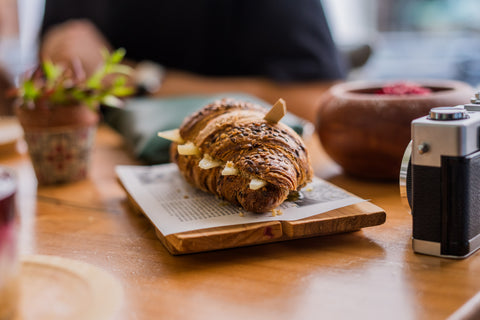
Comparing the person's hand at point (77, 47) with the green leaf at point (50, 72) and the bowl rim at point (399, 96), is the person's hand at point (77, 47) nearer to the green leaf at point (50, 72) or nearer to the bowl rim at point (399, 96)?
the green leaf at point (50, 72)

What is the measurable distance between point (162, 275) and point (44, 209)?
0.36m

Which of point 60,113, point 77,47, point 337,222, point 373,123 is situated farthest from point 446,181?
point 77,47

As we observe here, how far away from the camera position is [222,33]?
6.33 ft

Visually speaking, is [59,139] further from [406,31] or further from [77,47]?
[406,31]

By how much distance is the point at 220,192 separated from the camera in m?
0.72

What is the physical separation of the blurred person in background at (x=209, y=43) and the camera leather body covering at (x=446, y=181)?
1124 mm

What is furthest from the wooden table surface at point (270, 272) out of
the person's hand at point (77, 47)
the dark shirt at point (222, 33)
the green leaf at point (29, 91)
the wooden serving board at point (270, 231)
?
the dark shirt at point (222, 33)

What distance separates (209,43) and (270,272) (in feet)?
4.79

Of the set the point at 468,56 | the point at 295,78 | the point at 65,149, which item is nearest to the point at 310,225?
the point at 65,149

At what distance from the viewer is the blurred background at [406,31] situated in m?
2.57

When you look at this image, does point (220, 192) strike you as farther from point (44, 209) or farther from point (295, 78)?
point (295, 78)

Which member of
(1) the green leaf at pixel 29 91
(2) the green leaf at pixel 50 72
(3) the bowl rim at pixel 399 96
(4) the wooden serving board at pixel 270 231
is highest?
(2) the green leaf at pixel 50 72

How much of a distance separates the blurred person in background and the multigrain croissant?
0.89 m

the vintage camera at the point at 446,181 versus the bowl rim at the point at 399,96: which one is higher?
the bowl rim at the point at 399,96
